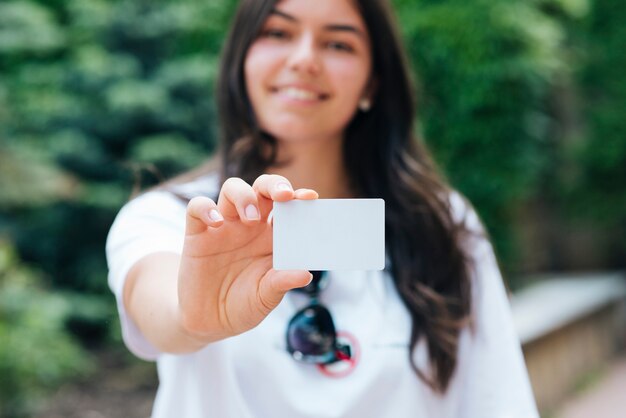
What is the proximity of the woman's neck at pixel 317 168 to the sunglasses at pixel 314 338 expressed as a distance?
1.11 ft

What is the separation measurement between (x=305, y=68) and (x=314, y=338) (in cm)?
55

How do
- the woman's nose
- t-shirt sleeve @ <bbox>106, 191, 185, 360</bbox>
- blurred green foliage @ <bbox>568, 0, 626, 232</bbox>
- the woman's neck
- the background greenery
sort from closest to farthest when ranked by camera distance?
t-shirt sleeve @ <bbox>106, 191, 185, 360</bbox> → the woman's nose → the woman's neck → the background greenery → blurred green foliage @ <bbox>568, 0, 626, 232</bbox>

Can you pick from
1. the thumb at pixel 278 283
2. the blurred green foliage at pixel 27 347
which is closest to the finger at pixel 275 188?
the thumb at pixel 278 283

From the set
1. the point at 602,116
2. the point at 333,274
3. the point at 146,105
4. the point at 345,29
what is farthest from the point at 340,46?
the point at 602,116

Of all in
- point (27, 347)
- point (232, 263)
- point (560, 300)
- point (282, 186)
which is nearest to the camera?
point (282, 186)

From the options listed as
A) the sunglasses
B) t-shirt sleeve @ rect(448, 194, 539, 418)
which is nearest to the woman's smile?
the sunglasses

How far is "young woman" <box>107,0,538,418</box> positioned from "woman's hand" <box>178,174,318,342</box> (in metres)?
0.01

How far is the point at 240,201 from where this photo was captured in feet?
3.28

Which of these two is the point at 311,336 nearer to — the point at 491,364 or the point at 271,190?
the point at 491,364

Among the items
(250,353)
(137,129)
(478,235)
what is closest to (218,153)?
(250,353)

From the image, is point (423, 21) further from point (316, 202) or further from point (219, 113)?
point (316, 202)

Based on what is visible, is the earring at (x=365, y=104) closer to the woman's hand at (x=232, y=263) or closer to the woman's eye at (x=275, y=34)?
the woman's eye at (x=275, y=34)

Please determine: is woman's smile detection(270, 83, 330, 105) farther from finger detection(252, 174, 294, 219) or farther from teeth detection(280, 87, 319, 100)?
finger detection(252, 174, 294, 219)

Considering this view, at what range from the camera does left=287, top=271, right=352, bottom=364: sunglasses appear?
1.47 meters
